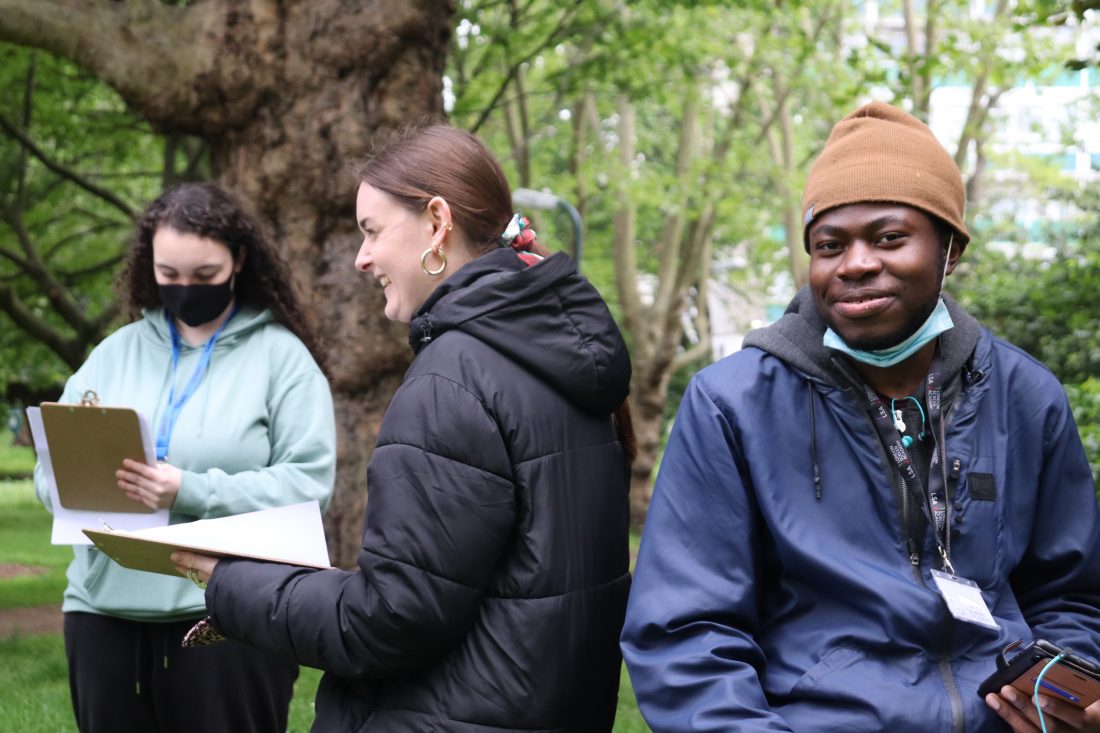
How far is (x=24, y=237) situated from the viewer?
14.2 metres

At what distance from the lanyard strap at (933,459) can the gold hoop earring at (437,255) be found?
0.89 m

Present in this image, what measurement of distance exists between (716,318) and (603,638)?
144 feet

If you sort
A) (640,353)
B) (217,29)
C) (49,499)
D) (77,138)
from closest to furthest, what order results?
(49,499) → (217,29) → (77,138) → (640,353)

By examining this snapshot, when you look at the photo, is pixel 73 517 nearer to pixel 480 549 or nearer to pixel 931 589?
pixel 480 549

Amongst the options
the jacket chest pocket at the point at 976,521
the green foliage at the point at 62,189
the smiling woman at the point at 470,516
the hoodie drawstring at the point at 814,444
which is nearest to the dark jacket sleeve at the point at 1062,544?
the jacket chest pocket at the point at 976,521

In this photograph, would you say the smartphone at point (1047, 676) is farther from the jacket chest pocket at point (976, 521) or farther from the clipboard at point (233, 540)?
the clipboard at point (233, 540)

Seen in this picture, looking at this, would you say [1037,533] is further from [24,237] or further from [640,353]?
[640,353]

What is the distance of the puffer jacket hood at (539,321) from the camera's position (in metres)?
2.49

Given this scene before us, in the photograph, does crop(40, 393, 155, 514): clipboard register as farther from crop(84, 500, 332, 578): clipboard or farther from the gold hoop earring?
the gold hoop earring

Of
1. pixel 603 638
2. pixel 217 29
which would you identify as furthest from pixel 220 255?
pixel 217 29

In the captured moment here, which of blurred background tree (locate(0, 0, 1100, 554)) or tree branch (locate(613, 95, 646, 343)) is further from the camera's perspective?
tree branch (locate(613, 95, 646, 343))

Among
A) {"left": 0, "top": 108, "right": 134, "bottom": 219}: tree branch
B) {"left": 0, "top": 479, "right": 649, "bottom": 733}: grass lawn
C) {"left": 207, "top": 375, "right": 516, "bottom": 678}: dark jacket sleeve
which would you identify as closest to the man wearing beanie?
{"left": 207, "top": 375, "right": 516, "bottom": 678}: dark jacket sleeve

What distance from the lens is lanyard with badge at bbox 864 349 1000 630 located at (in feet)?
7.36

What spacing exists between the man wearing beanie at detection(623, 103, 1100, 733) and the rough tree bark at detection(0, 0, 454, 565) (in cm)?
466
